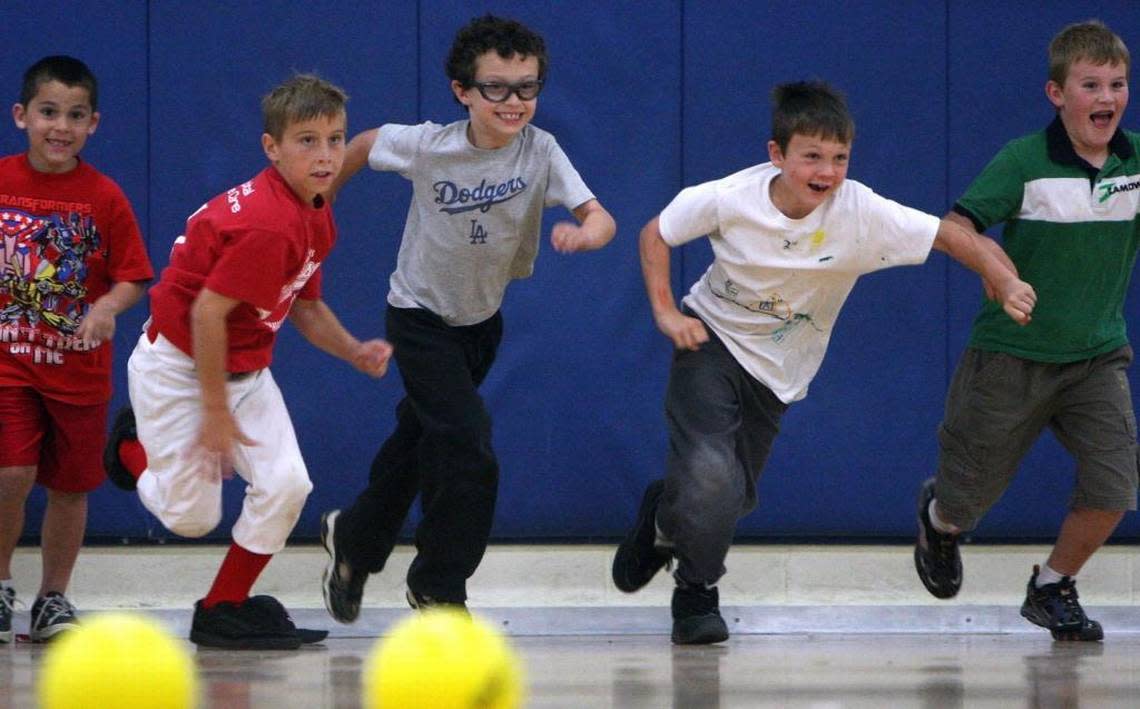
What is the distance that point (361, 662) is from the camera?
4.68 metres

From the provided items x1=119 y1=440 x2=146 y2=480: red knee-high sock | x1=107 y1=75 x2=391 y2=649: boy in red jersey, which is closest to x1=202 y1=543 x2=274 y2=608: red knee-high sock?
x1=107 y1=75 x2=391 y2=649: boy in red jersey

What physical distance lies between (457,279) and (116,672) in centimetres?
240

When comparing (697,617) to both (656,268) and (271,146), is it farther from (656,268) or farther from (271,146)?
(271,146)

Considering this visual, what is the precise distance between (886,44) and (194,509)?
3169 mm

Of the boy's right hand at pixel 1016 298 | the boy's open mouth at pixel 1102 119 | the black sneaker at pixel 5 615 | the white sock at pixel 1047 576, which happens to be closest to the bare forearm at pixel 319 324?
the black sneaker at pixel 5 615

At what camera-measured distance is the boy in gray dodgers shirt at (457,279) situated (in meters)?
5.03

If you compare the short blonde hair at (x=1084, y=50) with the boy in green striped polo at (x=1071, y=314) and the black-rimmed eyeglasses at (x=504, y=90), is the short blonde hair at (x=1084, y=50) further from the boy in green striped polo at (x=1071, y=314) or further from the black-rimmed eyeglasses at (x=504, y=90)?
the black-rimmed eyeglasses at (x=504, y=90)

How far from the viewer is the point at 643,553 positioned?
5504mm

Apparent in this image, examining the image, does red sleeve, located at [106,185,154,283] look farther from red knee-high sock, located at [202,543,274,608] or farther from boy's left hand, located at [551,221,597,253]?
boy's left hand, located at [551,221,597,253]

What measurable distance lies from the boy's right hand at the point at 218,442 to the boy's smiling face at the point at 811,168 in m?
1.76

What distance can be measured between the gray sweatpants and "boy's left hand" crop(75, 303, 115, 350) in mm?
1794

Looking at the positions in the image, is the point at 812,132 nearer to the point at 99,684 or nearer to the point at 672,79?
the point at 672,79

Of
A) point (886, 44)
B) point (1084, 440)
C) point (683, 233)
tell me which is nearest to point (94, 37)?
point (683, 233)

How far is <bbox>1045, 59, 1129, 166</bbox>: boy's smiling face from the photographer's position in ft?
17.6
